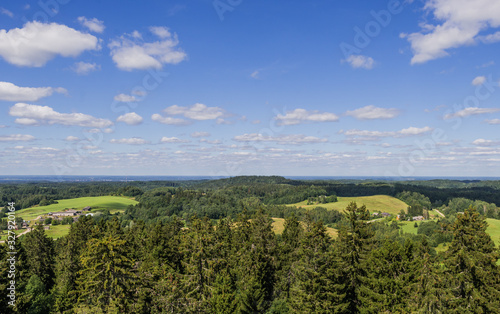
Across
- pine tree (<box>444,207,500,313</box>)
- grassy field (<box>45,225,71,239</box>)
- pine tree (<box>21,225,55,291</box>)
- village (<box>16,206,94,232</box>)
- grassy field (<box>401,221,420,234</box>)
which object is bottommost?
grassy field (<box>401,221,420,234</box>)

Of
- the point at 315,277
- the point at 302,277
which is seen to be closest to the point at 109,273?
the point at 302,277

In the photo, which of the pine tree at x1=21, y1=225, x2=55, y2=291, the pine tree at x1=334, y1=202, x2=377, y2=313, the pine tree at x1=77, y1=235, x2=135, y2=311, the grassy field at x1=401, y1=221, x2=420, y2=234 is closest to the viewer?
the pine tree at x1=77, y1=235, x2=135, y2=311

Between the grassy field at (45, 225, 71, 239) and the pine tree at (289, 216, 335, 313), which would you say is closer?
the pine tree at (289, 216, 335, 313)

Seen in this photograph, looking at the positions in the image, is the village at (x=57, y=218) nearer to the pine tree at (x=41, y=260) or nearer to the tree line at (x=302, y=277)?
the pine tree at (x=41, y=260)

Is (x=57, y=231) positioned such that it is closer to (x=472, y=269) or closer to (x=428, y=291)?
(x=428, y=291)

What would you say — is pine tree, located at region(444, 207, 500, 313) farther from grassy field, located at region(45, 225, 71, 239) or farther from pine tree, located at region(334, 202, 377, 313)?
grassy field, located at region(45, 225, 71, 239)

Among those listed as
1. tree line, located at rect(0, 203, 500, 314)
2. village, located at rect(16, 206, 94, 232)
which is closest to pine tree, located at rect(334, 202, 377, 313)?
tree line, located at rect(0, 203, 500, 314)

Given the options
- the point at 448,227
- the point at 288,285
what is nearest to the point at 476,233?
the point at 448,227

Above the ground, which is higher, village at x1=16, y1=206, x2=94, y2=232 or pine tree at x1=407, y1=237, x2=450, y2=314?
pine tree at x1=407, y1=237, x2=450, y2=314
